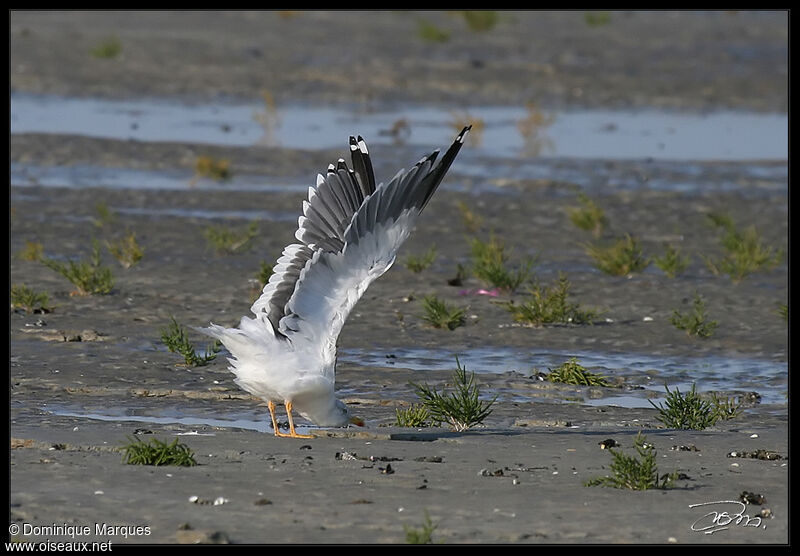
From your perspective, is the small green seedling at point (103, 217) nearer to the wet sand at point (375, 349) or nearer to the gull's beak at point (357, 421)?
the wet sand at point (375, 349)

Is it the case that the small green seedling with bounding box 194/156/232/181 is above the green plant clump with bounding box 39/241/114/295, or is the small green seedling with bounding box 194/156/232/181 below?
above

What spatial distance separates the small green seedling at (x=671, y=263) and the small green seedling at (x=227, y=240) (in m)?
3.75

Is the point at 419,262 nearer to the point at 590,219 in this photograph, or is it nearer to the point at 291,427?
the point at 590,219

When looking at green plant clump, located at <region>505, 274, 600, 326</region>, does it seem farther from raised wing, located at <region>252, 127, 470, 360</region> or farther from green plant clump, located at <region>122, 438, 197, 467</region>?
green plant clump, located at <region>122, 438, 197, 467</region>

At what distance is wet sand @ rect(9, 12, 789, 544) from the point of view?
6.79 m

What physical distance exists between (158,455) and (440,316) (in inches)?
192

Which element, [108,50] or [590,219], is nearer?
[590,219]

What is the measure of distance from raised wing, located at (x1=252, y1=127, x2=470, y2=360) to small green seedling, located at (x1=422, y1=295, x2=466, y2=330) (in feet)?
11.7

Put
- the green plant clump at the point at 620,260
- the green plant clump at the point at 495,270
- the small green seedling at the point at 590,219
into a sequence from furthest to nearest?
the small green seedling at the point at 590,219 → the green plant clump at the point at 620,260 → the green plant clump at the point at 495,270

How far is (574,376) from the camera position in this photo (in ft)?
34.5

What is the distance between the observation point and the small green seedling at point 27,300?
12016mm

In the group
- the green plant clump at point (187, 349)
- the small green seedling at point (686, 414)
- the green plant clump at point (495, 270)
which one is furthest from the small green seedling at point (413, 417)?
the green plant clump at point (495, 270)

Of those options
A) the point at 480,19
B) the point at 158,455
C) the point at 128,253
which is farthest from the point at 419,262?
the point at 480,19

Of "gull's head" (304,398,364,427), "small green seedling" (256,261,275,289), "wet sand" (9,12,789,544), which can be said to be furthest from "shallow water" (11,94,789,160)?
"gull's head" (304,398,364,427)
